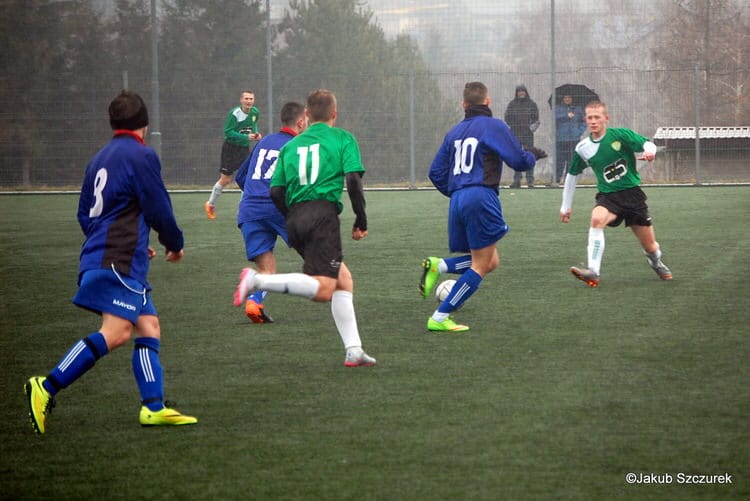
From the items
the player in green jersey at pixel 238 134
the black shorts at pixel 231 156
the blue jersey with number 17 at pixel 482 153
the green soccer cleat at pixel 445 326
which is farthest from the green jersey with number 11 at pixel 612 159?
the black shorts at pixel 231 156

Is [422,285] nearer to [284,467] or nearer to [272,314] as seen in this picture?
[272,314]

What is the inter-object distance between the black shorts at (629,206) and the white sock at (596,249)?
299 millimetres

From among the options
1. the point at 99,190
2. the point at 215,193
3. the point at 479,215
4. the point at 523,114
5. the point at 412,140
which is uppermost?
the point at 523,114

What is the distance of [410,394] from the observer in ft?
20.4

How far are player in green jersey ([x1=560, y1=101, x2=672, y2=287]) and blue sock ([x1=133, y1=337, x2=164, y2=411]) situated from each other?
5.71m

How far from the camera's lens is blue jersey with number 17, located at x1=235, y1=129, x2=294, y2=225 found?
345 inches

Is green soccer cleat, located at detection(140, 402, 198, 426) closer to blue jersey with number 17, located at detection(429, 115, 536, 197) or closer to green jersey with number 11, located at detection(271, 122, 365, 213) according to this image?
green jersey with number 11, located at detection(271, 122, 365, 213)

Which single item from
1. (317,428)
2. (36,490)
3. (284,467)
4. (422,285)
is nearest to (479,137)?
(422,285)

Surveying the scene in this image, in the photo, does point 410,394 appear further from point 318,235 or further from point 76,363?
point 76,363

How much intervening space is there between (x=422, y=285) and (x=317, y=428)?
11.2 feet

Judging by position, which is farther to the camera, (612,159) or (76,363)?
(612,159)

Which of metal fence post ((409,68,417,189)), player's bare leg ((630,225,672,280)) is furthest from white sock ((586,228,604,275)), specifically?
metal fence post ((409,68,417,189))

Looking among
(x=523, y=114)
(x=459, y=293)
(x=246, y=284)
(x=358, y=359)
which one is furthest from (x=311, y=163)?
(x=523, y=114)

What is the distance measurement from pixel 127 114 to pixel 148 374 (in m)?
1.27
